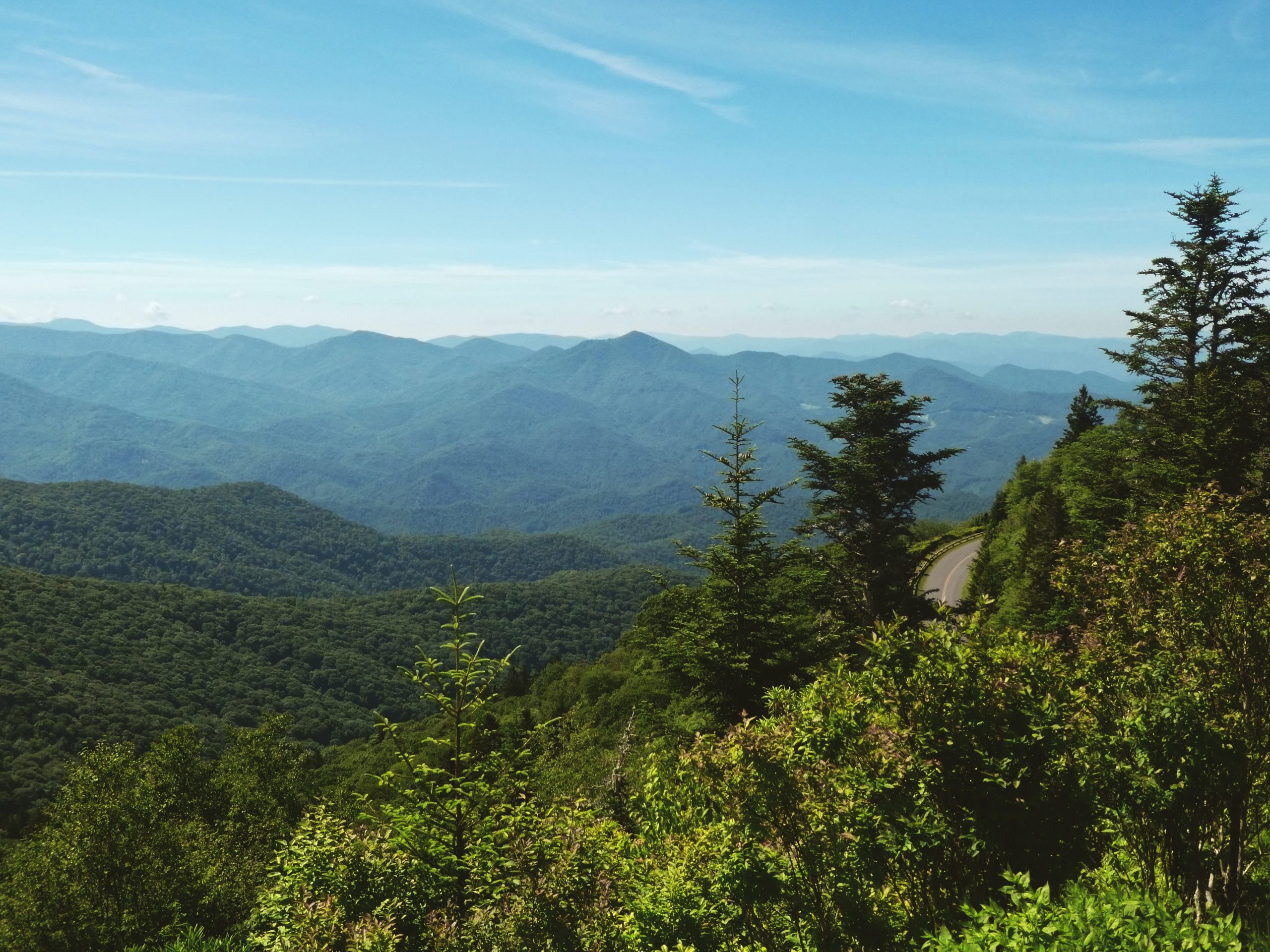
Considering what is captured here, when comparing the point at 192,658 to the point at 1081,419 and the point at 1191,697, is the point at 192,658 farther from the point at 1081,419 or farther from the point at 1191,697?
the point at 1191,697

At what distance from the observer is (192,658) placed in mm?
143625

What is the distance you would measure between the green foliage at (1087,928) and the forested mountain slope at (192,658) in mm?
102102

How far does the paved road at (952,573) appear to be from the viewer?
45.1 metres

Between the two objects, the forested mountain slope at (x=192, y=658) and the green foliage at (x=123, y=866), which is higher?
the green foliage at (x=123, y=866)

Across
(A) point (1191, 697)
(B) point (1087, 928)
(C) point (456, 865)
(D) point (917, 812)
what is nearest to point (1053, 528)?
(A) point (1191, 697)

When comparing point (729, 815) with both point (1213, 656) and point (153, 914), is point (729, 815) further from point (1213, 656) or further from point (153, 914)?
point (153, 914)

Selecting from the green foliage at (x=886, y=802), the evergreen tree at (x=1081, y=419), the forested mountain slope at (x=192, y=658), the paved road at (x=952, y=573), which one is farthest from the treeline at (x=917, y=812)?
the forested mountain slope at (x=192, y=658)

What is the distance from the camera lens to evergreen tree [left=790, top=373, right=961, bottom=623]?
25844 mm

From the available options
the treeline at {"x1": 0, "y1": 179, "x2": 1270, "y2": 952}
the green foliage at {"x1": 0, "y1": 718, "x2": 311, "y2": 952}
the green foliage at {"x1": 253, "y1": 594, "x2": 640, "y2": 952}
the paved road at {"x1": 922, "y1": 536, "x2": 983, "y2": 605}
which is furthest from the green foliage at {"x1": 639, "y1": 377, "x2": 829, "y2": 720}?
the paved road at {"x1": 922, "y1": 536, "x2": 983, "y2": 605}

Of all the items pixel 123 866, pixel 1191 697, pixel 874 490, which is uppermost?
pixel 874 490

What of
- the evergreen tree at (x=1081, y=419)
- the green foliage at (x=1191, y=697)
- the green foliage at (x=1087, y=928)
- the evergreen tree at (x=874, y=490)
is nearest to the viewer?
the green foliage at (x=1087, y=928)

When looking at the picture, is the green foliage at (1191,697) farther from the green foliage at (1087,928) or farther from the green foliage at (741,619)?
the green foliage at (741,619)

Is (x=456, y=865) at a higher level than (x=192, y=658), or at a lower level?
higher

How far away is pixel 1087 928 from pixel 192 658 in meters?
165
